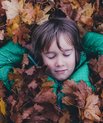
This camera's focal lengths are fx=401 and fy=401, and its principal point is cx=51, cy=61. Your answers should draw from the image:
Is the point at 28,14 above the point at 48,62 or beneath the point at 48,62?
above

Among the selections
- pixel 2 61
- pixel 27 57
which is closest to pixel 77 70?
pixel 27 57

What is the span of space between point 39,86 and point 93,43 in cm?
53

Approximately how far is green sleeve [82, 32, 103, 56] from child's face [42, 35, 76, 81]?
0.68ft

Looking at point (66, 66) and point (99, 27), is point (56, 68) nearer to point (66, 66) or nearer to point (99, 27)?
point (66, 66)

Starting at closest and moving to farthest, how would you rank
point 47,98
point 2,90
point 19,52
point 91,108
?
1. point 91,108
2. point 47,98
3. point 2,90
4. point 19,52

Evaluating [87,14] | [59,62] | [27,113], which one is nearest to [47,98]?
[27,113]

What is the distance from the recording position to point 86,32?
9.08 feet

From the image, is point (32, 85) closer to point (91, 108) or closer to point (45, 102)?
point (45, 102)

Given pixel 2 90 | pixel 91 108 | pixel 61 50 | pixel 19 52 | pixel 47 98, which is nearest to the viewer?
pixel 91 108

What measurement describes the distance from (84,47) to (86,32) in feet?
0.40

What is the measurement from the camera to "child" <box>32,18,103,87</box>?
2.43 m

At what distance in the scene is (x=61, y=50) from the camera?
241 centimetres

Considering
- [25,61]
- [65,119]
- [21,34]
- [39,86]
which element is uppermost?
[21,34]

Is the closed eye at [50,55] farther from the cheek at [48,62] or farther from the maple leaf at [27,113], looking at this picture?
the maple leaf at [27,113]
